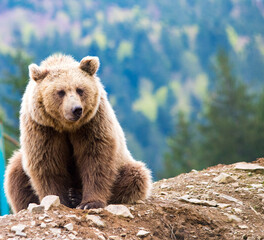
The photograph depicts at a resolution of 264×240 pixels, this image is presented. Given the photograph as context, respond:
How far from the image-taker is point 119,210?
4516 millimetres

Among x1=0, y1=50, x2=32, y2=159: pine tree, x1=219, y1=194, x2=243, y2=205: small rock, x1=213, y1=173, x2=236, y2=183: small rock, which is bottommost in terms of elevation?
x1=219, y1=194, x2=243, y2=205: small rock

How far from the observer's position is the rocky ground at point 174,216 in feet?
12.9

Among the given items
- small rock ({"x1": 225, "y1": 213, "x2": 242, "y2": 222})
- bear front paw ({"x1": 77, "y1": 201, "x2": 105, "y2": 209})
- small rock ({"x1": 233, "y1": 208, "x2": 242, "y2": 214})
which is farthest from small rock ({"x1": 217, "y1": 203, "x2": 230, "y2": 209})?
bear front paw ({"x1": 77, "y1": 201, "x2": 105, "y2": 209})

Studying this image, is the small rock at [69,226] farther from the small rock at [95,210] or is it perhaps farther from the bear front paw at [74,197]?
the bear front paw at [74,197]

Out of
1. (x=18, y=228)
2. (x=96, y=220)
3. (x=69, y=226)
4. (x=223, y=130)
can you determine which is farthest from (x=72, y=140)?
(x=223, y=130)

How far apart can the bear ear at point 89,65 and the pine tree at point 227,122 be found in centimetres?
2449

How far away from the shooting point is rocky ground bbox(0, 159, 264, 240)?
3.92 metres

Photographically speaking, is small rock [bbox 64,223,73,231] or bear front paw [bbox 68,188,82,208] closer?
small rock [bbox 64,223,73,231]

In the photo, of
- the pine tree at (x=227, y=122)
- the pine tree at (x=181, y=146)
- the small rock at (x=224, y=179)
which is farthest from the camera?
the pine tree at (x=181, y=146)

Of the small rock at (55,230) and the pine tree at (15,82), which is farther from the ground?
the pine tree at (15,82)

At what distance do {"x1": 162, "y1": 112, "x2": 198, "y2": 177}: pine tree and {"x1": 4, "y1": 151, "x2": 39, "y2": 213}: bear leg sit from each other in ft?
84.6

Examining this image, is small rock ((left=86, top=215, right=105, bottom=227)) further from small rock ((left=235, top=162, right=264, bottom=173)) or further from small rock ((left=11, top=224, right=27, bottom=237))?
small rock ((left=235, top=162, right=264, bottom=173))

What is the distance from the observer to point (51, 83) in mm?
4613

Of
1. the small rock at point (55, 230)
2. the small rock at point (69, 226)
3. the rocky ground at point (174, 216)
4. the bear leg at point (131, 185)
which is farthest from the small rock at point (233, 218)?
the small rock at point (55, 230)
